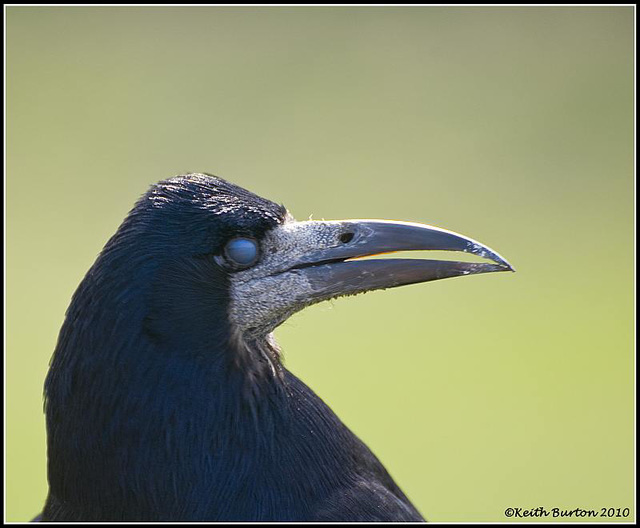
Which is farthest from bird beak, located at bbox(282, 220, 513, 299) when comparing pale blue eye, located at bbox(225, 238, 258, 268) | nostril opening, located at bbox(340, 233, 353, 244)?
pale blue eye, located at bbox(225, 238, 258, 268)

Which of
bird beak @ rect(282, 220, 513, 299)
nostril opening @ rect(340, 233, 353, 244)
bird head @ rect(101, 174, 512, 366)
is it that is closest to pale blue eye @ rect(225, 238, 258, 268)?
bird head @ rect(101, 174, 512, 366)

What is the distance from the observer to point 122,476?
2.95m

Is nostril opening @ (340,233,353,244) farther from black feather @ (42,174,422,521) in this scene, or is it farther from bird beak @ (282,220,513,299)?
black feather @ (42,174,422,521)

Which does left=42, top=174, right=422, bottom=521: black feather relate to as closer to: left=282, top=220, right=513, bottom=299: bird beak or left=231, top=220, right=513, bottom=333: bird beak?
left=231, top=220, right=513, bottom=333: bird beak

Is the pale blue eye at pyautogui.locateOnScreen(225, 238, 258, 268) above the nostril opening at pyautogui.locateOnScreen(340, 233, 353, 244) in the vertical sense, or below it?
below

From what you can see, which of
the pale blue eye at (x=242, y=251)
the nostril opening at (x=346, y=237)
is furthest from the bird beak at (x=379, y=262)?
the pale blue eye at (x=242, y=251)

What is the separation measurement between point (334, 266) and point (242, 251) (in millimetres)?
279

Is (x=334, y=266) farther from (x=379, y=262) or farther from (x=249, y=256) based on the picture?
(x=249, y=256)

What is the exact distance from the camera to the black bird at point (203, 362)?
293 cm

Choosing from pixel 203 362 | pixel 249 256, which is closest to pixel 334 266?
pixel 249 256

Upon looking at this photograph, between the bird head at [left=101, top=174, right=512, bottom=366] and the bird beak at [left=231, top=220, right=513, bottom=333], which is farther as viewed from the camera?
the bird beak at [left=231, top=220, right=513, bottom=333]

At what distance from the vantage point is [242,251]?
302 cm

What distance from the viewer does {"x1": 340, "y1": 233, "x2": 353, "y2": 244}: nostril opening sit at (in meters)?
3.09

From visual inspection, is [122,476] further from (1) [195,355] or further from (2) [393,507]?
(2) [393,507]
